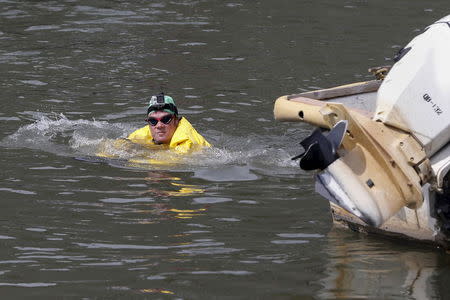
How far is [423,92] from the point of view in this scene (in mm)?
7723

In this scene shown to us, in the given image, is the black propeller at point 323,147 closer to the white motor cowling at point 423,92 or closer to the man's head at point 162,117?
the white motor cowling at point 423,92

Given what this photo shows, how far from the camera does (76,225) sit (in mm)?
8820

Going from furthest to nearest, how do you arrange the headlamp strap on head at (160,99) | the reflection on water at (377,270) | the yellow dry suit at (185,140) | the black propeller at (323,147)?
the headlamp strap on head at (160,99) → the yellow dry suit at (185,140) → the black propeller at (323,147) → the reflection on water at (377,270)

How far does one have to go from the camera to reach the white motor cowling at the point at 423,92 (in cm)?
755

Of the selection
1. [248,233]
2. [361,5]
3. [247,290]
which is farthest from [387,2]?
[247,290]

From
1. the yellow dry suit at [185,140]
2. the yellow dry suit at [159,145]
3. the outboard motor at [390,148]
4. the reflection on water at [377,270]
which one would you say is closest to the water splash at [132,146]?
the yellow dry suit at [159,145]

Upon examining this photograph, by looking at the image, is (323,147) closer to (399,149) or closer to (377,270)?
(399,149)

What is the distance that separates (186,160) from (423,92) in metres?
4.26

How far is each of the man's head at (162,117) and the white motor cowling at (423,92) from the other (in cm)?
438

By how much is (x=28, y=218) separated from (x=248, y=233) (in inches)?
72.0

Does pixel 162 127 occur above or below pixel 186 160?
above

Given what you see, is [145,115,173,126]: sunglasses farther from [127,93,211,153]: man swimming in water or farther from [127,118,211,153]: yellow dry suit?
[127,118,211,153]: yellow dry suit

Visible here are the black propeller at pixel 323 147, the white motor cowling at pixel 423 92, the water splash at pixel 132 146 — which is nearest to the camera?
the black propeller at pixel 323 147

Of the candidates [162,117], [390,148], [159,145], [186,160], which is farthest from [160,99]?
[390,148]
